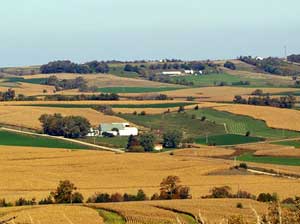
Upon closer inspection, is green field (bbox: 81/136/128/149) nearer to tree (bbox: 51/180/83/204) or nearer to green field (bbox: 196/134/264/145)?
green field (bbox: 196/134/264/145)

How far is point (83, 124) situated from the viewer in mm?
83812

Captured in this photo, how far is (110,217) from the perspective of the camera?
37719 millimetres

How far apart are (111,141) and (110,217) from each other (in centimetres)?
4447

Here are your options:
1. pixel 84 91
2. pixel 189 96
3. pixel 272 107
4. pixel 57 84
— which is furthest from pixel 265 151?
pixel 57 84

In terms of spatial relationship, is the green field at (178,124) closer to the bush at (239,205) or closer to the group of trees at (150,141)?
the group of trees at (150,141)

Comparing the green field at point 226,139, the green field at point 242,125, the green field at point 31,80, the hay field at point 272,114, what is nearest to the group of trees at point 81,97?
the green field at point 242,125

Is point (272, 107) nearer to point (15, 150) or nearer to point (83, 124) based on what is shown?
point (83, 124)

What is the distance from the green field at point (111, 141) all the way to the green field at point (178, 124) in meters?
4.70

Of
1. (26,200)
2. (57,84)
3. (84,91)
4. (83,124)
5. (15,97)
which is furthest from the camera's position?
(57,84)

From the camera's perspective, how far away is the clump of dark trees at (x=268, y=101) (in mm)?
101125

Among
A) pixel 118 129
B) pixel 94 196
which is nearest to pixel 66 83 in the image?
pixel 118 129

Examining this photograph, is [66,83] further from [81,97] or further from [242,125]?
[242,125]

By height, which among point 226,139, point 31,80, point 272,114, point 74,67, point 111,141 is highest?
point 74,67

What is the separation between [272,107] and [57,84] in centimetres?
4529
